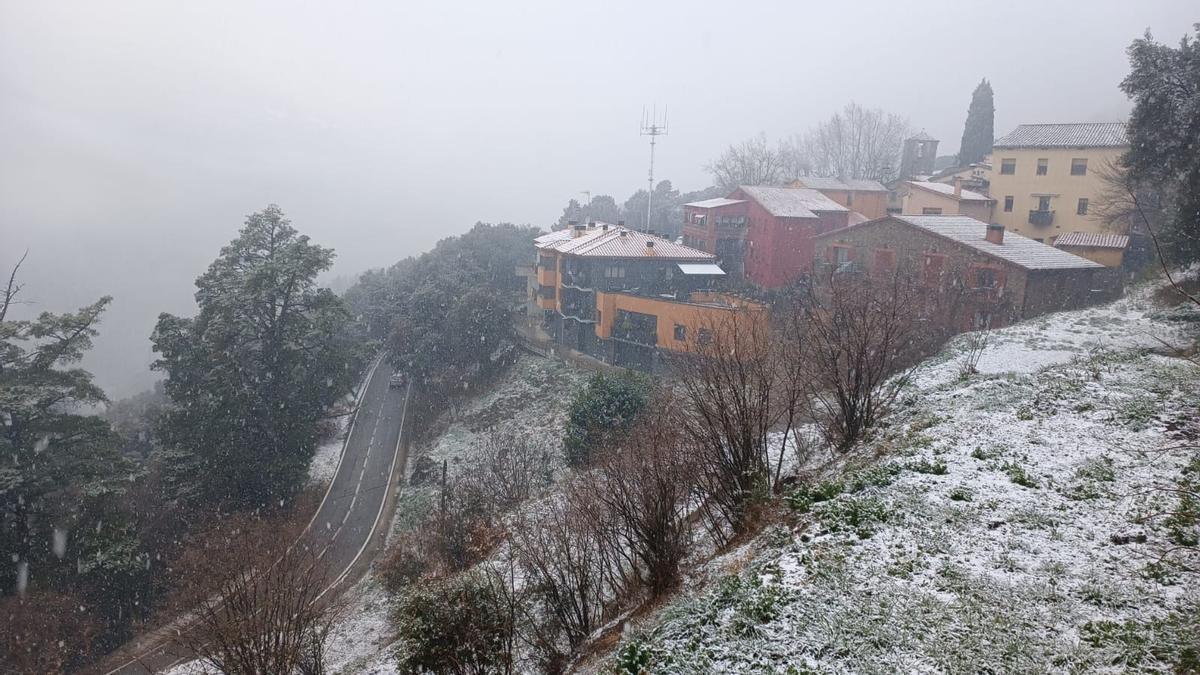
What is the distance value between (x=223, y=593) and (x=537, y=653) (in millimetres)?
4685

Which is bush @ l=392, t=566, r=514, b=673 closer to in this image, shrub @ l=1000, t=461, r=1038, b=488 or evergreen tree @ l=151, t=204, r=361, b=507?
shrub @ l=1000, t=461, r=1038, b=488

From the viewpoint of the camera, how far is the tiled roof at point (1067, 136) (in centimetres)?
3147

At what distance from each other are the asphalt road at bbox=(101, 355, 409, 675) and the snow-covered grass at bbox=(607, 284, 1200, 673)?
11870 mm

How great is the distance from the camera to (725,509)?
367 inches

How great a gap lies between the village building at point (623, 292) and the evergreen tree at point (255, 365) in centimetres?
1086

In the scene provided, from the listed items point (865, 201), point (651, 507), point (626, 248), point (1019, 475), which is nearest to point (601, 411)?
point (651, 507)

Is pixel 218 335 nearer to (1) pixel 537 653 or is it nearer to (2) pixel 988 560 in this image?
(1) pixel 537 653

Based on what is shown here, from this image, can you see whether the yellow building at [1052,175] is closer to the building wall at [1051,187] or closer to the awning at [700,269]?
the building wall at [1051,187]

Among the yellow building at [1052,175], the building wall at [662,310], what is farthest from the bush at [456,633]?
the yellow building at [1052,175]

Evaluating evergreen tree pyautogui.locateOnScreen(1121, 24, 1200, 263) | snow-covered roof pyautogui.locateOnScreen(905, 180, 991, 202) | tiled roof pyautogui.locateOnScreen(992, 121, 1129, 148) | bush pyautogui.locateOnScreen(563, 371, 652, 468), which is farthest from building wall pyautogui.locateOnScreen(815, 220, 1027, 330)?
tiled roof pyautogui.locateOnScreen(992, 121, 1129, 148)

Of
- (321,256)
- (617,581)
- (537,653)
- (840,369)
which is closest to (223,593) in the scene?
(537,653)

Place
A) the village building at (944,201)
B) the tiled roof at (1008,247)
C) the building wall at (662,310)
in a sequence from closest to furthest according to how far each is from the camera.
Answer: the tiled roof at (1008,247) → the building wall at (662,310) → the village building at (944,201)

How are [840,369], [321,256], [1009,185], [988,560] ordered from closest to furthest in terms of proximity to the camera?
1. [988,560]
2. [840,369]
3. [321,256]
4. [1009,185]

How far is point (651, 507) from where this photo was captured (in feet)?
27.2
